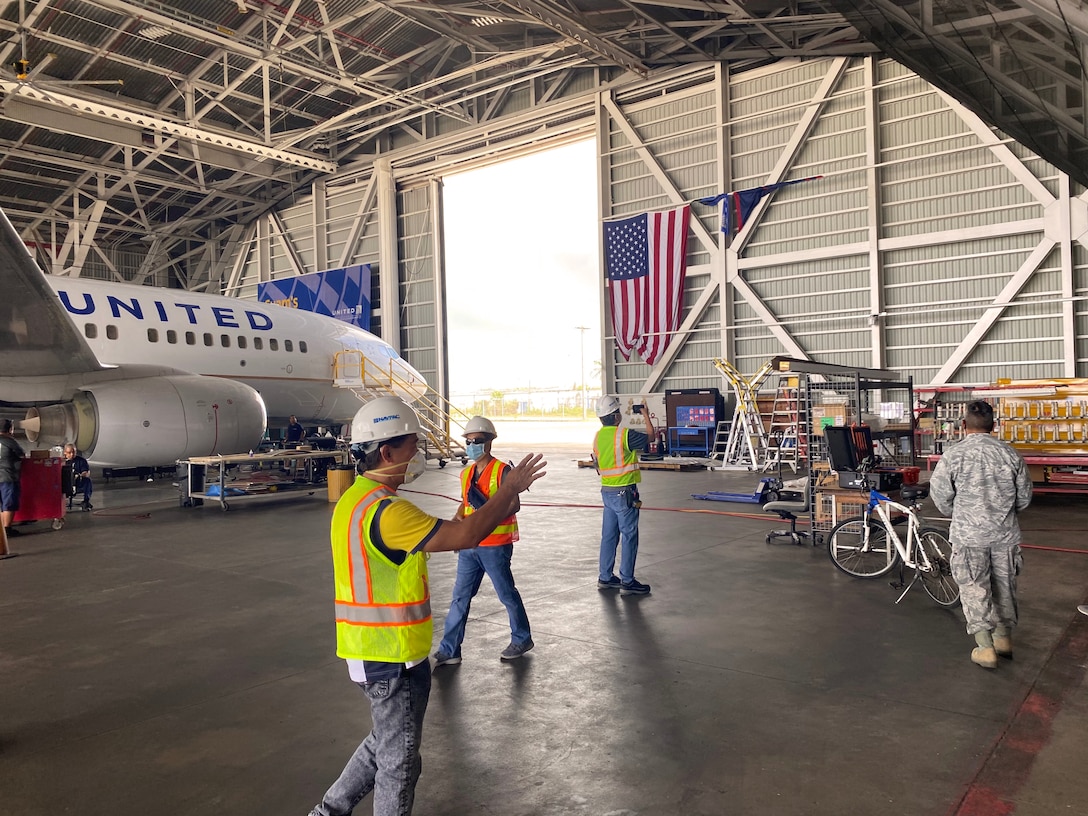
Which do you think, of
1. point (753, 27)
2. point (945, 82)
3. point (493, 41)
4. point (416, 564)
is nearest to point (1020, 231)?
point (753, 27)

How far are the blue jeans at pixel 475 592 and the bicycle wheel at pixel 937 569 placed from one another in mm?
3968

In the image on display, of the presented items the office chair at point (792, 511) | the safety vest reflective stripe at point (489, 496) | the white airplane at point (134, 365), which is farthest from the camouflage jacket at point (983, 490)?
the white airplane at point (134, 365)

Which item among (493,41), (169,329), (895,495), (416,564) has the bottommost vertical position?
(895,495)

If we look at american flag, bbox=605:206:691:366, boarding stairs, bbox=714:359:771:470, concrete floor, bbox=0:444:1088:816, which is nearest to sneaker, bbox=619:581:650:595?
concrete floor, bbox=0:444:1088:816

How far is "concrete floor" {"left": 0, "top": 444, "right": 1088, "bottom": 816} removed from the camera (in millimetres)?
3596

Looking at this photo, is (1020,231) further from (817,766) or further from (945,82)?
(817,766)

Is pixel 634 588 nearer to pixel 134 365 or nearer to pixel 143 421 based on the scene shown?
pixel 143 421

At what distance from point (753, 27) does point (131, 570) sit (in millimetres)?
23415

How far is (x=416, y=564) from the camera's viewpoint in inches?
117

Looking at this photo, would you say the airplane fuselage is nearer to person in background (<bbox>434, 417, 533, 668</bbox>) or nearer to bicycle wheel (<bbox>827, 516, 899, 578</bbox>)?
person in background (<bbox>434, 417, 533, 668</bbox>)

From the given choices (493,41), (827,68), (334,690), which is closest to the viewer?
(334,690)

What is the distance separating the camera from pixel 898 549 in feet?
24.0

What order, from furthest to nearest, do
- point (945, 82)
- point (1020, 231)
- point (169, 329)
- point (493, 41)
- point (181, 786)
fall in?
point (493, 41), point (1020, 231), point (169, 329), point (945, 82), point (181, 786)

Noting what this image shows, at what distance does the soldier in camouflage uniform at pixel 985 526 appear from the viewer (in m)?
5.29
